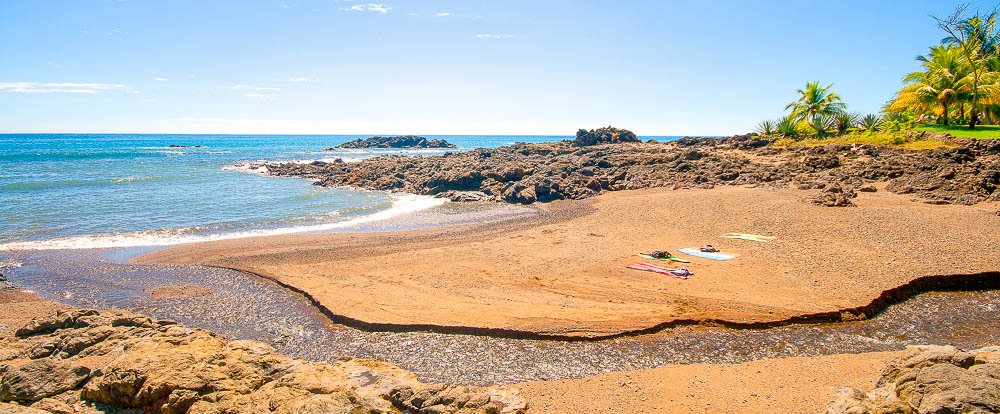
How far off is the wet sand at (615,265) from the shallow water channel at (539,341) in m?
0.42

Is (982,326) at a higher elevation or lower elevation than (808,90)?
lower

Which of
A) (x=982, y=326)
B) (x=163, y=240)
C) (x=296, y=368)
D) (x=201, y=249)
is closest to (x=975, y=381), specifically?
(x=982, y=326)

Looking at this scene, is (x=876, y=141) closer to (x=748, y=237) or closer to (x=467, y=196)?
(x=748, y=237)

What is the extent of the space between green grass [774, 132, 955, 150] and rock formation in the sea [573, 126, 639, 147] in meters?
18.9

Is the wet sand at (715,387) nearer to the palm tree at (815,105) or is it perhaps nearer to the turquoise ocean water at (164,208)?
the turquoise ocean water at (164,208)

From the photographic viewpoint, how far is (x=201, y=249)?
1543cm

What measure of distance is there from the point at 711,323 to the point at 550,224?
10.7m

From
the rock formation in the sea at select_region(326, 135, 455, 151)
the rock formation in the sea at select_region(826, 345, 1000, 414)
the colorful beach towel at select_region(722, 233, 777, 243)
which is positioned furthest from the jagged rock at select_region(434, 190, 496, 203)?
the rock formation in the sea at select_region(326, 135, 455, 151)

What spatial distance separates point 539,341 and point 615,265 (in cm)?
467

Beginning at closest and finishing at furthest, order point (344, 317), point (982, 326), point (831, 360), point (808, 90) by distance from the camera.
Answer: point (831, 360), point (982, 326), point (344, 317), point (808, 90)

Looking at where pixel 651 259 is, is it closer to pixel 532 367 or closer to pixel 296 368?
pixel 532 367

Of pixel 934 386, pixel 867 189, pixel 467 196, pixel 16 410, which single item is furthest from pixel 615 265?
pixel 467 196

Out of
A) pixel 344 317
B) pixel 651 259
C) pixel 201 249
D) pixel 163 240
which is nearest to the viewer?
pixel 344 317

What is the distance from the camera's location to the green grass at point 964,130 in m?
26.6
